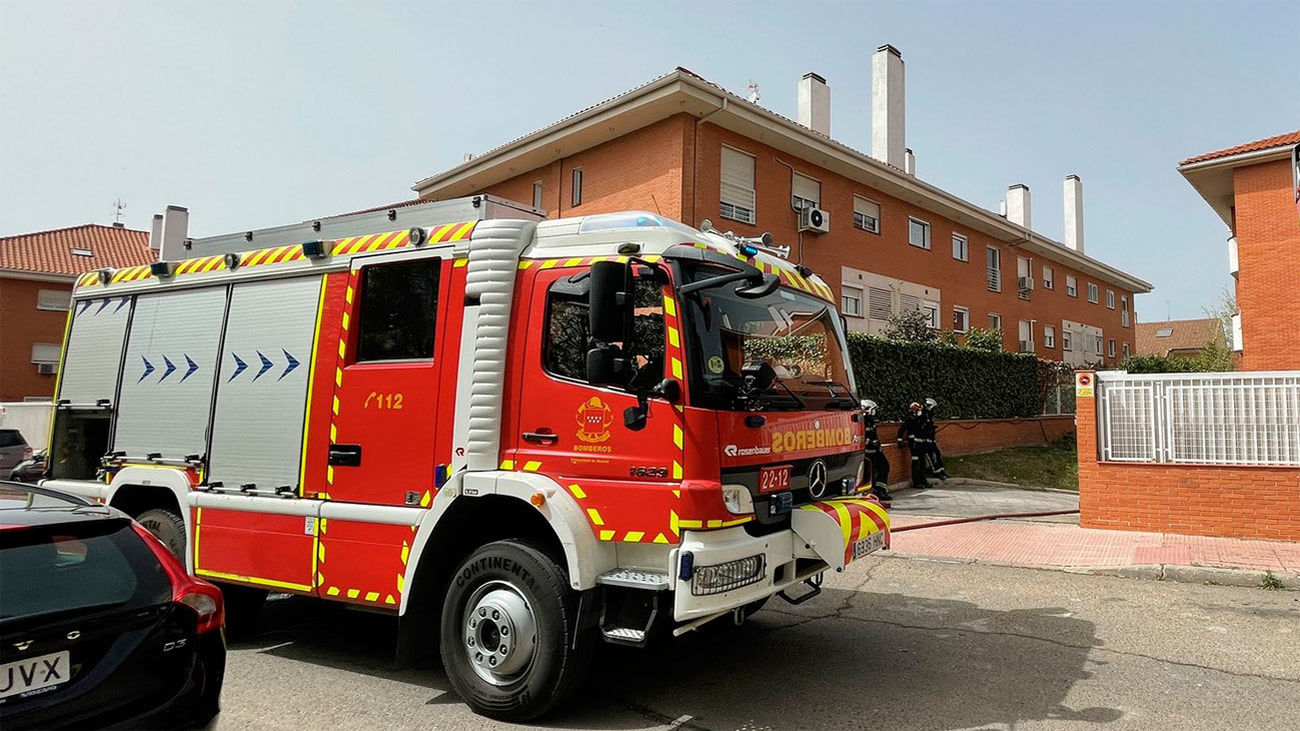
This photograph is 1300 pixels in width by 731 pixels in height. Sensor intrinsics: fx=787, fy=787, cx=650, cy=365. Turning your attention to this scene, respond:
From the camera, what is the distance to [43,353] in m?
33.8

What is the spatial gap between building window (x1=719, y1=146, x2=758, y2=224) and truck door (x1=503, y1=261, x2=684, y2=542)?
533 inches

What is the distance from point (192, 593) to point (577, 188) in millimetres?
16751

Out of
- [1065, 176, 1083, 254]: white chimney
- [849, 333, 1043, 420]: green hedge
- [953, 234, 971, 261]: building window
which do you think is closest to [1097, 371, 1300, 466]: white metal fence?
[849, 333, 1043, 420]: green hedge

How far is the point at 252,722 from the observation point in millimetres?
4203

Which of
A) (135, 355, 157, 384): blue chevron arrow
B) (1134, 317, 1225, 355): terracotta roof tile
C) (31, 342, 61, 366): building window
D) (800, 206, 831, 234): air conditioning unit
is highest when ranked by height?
(1134, 317, 1225, 355): terracotta roof tile

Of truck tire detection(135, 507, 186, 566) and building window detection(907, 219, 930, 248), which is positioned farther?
building window detection(907, 219, 930, 248)

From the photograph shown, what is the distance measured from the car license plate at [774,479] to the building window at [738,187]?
13.6m

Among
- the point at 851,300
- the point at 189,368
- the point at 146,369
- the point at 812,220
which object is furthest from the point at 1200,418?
the point at 851,300

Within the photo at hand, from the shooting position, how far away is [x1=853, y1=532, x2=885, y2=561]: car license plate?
4.61 meters

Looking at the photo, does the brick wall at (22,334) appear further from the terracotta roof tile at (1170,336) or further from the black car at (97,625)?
the terracotta roof tile at (1170,336)

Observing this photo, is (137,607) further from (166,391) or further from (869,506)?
(869,506)

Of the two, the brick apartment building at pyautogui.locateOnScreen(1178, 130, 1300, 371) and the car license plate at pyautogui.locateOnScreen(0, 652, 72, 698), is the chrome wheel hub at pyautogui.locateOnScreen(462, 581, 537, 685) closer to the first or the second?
the car license plate at pyautogui.locateOnScreen(0, 652, 72, 698)

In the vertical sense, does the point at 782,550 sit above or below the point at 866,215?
below

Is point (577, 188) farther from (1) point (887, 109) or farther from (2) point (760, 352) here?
(2) point (760, 352)
